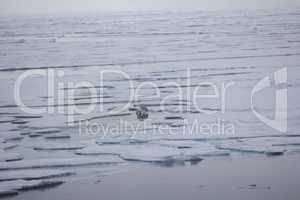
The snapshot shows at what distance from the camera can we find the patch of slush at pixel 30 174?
2.35m

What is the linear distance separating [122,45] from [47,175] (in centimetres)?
355

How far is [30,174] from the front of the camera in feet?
7.83

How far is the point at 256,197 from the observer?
6.88ft

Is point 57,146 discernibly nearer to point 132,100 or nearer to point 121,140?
point 121,140

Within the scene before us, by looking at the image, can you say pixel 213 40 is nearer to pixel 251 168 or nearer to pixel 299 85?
pixel 299 85

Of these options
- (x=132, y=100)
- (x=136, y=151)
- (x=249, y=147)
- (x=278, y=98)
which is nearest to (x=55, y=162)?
(x=136, y=151)

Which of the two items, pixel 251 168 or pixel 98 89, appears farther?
pixel 98 89

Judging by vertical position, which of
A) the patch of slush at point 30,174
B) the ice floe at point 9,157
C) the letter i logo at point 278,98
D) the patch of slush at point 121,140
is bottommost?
the patch of slush at point 30,174

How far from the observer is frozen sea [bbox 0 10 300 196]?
260cm

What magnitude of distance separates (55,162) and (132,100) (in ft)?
3.99

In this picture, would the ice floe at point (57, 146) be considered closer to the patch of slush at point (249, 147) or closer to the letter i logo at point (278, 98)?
the patch of slush at point (249, 147)

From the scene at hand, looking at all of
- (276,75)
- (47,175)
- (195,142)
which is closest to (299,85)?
(276,75)

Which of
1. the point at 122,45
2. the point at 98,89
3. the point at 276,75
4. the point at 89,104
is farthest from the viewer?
the point at 122,45

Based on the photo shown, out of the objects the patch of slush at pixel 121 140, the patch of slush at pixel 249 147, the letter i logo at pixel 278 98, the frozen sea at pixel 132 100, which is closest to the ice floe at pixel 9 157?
the frozen sea at pixel 132 100
